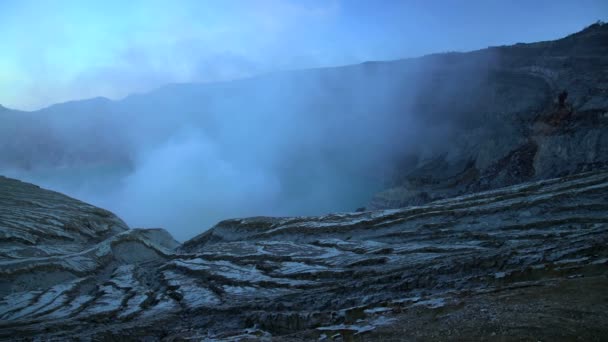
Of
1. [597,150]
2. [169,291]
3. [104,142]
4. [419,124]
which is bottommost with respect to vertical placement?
[169,291]

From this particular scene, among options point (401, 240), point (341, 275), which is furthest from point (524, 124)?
point (341, 275)

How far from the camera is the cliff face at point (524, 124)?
62156 millimetres

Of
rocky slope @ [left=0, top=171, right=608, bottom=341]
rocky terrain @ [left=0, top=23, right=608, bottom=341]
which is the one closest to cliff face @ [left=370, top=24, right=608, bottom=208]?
rocky terrain @ [left=0, top=23, right=608, bottom=341]

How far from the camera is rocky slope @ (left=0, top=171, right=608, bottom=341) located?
15750mm

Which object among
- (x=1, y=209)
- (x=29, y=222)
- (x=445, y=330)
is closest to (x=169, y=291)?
(x=445, y=330)

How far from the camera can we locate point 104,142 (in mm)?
160875

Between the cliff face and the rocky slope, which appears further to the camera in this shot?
the cliff face

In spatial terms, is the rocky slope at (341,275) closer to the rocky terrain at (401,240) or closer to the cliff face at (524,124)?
A: the rocky terrain at (401,240)

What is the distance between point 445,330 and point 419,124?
86434 mm

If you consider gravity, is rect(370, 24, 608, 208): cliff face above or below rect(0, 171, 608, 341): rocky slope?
above

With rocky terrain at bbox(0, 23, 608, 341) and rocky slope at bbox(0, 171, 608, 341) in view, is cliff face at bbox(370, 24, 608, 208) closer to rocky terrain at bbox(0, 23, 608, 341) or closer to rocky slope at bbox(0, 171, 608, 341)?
rocky terrain at bbox(0, 23, 608, 341)

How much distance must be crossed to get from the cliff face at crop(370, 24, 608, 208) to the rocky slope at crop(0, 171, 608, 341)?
19816 mm

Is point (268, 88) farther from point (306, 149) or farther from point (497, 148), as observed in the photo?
point (497, 148)

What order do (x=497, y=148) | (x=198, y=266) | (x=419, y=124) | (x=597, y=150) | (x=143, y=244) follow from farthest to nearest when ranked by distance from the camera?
(x=419, y=124)
(x=497, y=148)
(x=143, y=244)
(x=597, y=150)
(x=198, y=266)
